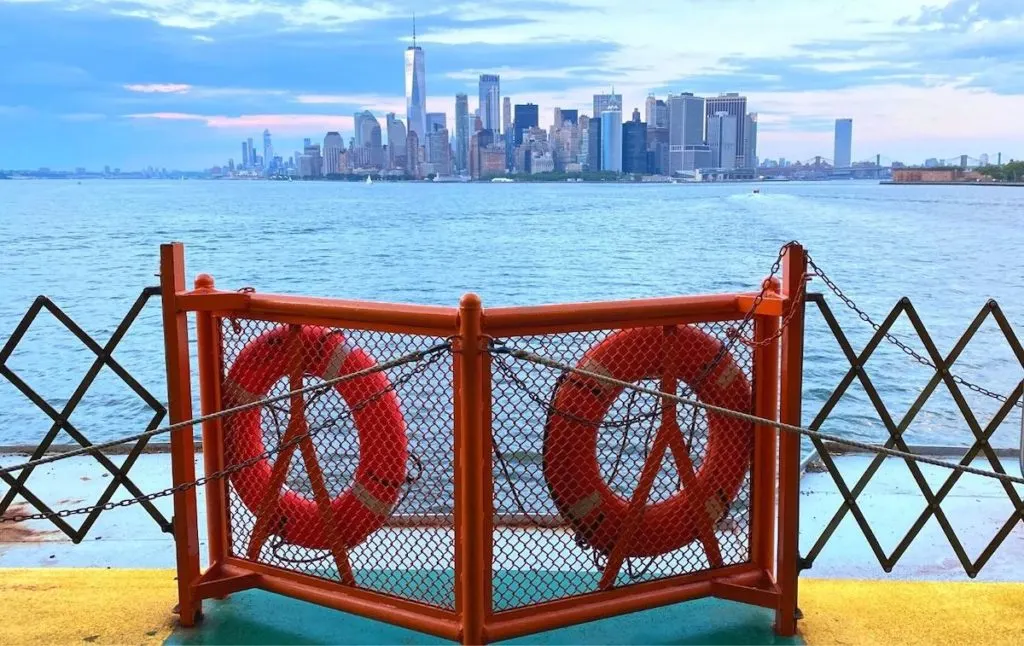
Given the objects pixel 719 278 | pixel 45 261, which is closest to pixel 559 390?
pixel 719 278

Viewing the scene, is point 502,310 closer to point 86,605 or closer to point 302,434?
point 302,434

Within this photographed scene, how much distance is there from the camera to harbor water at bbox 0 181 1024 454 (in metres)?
20.2

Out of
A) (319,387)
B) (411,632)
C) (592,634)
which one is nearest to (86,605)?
(411,632)

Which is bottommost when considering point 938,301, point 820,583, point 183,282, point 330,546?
point 938,301

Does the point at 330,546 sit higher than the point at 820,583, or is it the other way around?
the point at 330,546

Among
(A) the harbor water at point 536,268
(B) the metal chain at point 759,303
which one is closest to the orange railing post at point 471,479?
(B) the metal chain at point 759,303

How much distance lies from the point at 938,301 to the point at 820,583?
123ft

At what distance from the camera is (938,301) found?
3862cm

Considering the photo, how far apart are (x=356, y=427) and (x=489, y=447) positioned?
718 millimetres

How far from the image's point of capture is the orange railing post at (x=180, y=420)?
4.14 metres

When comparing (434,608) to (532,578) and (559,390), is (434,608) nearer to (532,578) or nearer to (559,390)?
(532,578)

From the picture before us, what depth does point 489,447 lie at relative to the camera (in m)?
3.92

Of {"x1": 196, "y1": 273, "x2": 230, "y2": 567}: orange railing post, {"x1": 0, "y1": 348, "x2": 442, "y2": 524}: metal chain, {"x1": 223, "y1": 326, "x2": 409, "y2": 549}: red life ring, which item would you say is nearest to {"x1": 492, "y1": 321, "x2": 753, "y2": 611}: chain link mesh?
{"x1": 0, "y1": 348, "x2": 442, "y2": 524}: metal chain

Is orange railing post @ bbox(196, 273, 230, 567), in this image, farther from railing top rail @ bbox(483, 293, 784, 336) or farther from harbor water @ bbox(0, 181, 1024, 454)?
harbor water @ bbox(0, 181, 1024, 454)
